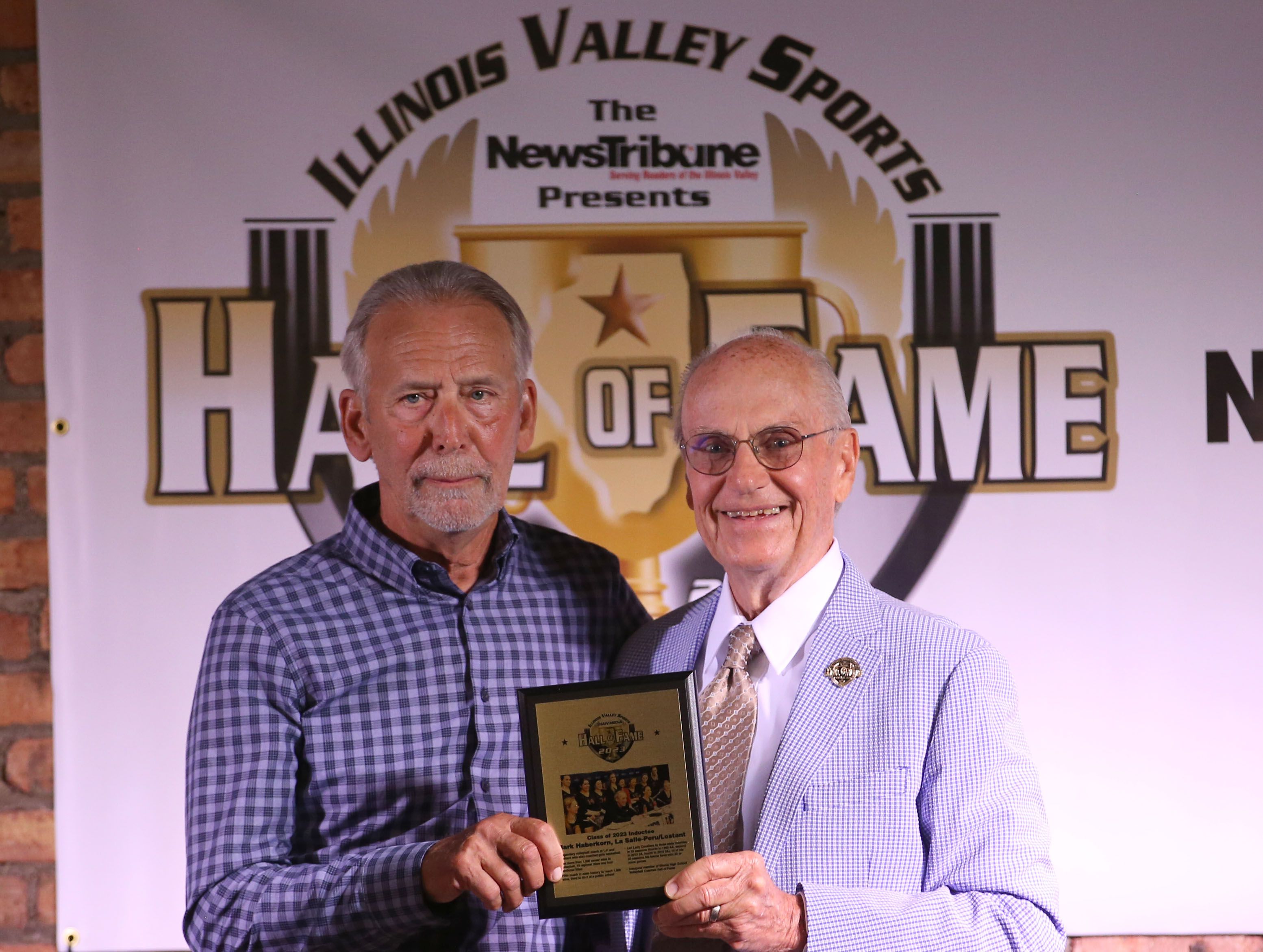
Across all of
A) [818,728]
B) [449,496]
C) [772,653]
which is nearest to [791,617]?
[772,653]

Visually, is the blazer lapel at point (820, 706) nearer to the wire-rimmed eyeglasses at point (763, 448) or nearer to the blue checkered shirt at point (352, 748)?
the wire-rimmed eyeglasses at point (763, 448)

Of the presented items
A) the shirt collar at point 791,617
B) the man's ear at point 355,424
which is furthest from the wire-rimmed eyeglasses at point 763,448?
the man's ear at point 355,424

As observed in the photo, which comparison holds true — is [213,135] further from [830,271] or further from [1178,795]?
[1178,795]

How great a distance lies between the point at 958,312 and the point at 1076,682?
3.06 ft

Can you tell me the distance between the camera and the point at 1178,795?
9.02 ft

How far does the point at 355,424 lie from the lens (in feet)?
6.37

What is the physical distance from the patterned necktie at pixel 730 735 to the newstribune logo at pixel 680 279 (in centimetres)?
Result: 100

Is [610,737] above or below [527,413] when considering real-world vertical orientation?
below

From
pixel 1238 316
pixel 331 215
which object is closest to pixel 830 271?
pixel 1238 316

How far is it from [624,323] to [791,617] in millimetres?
1143

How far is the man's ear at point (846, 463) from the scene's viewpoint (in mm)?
1886

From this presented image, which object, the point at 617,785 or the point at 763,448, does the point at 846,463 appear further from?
the point at 617,785

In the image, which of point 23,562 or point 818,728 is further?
point 23,562

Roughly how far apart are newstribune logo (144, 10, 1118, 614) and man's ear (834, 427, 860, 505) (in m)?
0.86
